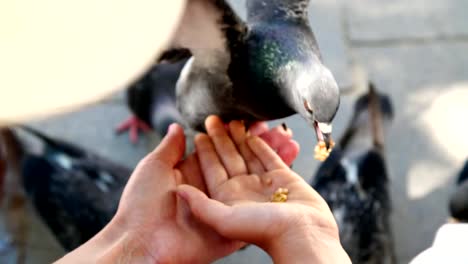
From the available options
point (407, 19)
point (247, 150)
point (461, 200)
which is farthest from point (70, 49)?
point (407, 19)

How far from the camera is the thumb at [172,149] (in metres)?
0.73

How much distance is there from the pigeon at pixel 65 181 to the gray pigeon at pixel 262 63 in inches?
9.5

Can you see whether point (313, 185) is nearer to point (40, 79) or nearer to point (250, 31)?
point (250, 31)

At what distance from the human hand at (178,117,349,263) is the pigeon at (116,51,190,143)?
11 cm

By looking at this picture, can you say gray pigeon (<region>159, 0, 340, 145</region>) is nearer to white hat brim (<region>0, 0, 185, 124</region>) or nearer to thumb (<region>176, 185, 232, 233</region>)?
thumb (<region>176, 185, 232, 233</region>)

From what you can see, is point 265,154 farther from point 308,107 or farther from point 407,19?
point 407,19

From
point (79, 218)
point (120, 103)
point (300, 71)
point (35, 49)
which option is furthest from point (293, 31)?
point (120, 103)

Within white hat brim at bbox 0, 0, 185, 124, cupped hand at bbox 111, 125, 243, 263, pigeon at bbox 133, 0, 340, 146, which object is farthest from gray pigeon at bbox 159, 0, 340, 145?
white hat brim at bbox 0, 0, 185, 124

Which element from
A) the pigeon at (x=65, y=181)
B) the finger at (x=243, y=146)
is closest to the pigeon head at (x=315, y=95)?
the finger at (x=243, y=146)

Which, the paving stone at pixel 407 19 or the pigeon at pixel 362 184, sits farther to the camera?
the paving stone at pixel 407 19

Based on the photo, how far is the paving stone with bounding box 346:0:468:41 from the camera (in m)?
1.33

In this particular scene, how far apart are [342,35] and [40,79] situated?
0.88 metres

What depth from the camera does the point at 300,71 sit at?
25.0 inches

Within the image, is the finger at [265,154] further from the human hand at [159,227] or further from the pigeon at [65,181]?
the pigeon at [65,181]
